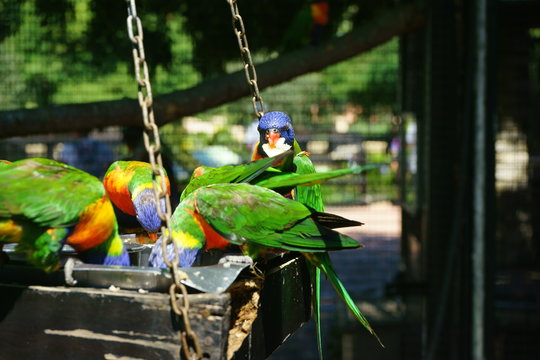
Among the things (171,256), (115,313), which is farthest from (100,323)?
(171,256)

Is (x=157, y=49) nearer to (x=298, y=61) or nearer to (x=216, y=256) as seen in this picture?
(x=298, y=61)

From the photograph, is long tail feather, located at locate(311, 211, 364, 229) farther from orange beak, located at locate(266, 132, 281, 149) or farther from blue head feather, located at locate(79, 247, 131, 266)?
orange beak, located at locate(266, 132, 281, 149)

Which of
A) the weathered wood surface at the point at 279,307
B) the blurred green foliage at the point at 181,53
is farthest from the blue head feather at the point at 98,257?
the blurred green foliage at the point at 181,53

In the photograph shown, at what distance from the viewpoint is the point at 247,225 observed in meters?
1.03

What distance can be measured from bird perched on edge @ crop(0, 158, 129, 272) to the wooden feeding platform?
0.15 feet

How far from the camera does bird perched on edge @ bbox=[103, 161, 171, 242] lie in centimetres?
126

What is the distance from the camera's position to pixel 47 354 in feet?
2.76

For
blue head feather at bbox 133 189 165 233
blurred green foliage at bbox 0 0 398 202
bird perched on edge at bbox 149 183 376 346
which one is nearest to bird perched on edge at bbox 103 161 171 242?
blue head feather at bbox 133 189 165 233

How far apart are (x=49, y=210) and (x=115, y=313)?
0.21 m

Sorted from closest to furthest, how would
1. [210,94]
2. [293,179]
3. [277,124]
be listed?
1. [293,179]
2. [277,124]
3. [210,94]

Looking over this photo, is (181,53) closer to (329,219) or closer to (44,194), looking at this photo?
(329,219)

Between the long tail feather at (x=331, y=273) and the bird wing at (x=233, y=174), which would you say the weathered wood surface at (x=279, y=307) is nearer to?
the long tail feather at (x=331, y=273)

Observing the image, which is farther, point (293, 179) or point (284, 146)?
point (284, 146)

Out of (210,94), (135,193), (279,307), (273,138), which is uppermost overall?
(210,94)
